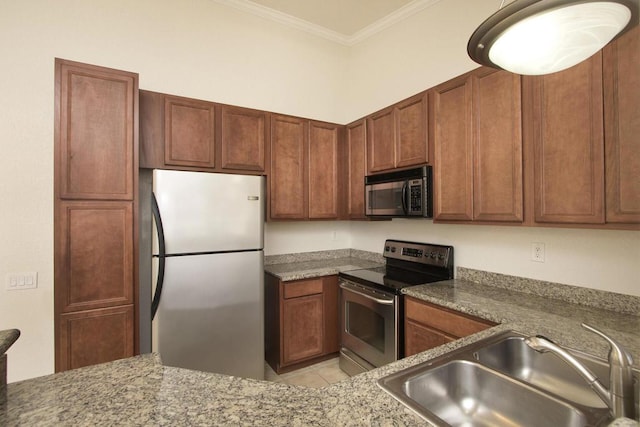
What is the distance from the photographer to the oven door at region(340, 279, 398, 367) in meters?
2.18

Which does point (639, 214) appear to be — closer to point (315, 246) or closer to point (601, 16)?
point (601, 16)

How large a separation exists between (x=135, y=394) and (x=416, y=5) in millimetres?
3467

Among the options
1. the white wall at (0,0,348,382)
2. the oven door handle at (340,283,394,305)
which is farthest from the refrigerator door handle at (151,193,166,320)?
the oven door handle at (340,283,394,305)

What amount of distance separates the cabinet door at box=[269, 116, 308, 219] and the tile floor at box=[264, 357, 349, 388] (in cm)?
141

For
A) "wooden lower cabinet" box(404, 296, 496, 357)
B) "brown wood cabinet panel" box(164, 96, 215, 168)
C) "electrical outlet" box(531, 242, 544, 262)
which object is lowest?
"wooden lower cabinet" box(404, 296, 496, 357)

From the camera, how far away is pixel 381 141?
8.95 ft

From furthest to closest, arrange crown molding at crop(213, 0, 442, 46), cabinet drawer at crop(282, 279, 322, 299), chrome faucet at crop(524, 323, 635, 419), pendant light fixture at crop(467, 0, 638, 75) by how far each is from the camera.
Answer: crown molding at crop(213, 0, 442, 46) < cabinet drawer at crop(282, 279, 322, 299) < chrome faucet at crop(524, 323, 635, 419) < pendant light fixture at crop(467, 0, 638, 75)

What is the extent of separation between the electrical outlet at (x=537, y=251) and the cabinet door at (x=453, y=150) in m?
0.45

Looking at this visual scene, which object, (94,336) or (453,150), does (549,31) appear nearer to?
(453,150)

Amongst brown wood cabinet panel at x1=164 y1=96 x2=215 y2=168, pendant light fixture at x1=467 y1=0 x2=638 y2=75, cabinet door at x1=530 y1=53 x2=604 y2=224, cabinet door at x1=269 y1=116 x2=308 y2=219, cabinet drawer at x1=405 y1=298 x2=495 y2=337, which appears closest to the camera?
pendant light fixture at x1=467 y1=0 x2=638 y2=75

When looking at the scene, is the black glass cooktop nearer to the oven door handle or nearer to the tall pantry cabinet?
the oven door handle

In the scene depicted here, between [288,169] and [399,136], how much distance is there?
105 centimetres

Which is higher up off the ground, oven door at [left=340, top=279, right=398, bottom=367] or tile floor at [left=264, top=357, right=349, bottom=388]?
oven door at [left=340, top=279, right=398, bottom=367]

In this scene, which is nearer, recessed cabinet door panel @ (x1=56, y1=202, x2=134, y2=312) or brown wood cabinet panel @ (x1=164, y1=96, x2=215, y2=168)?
recessed cabinet door panel @ (x1=56, y1=202, x2=134, y2=312)
